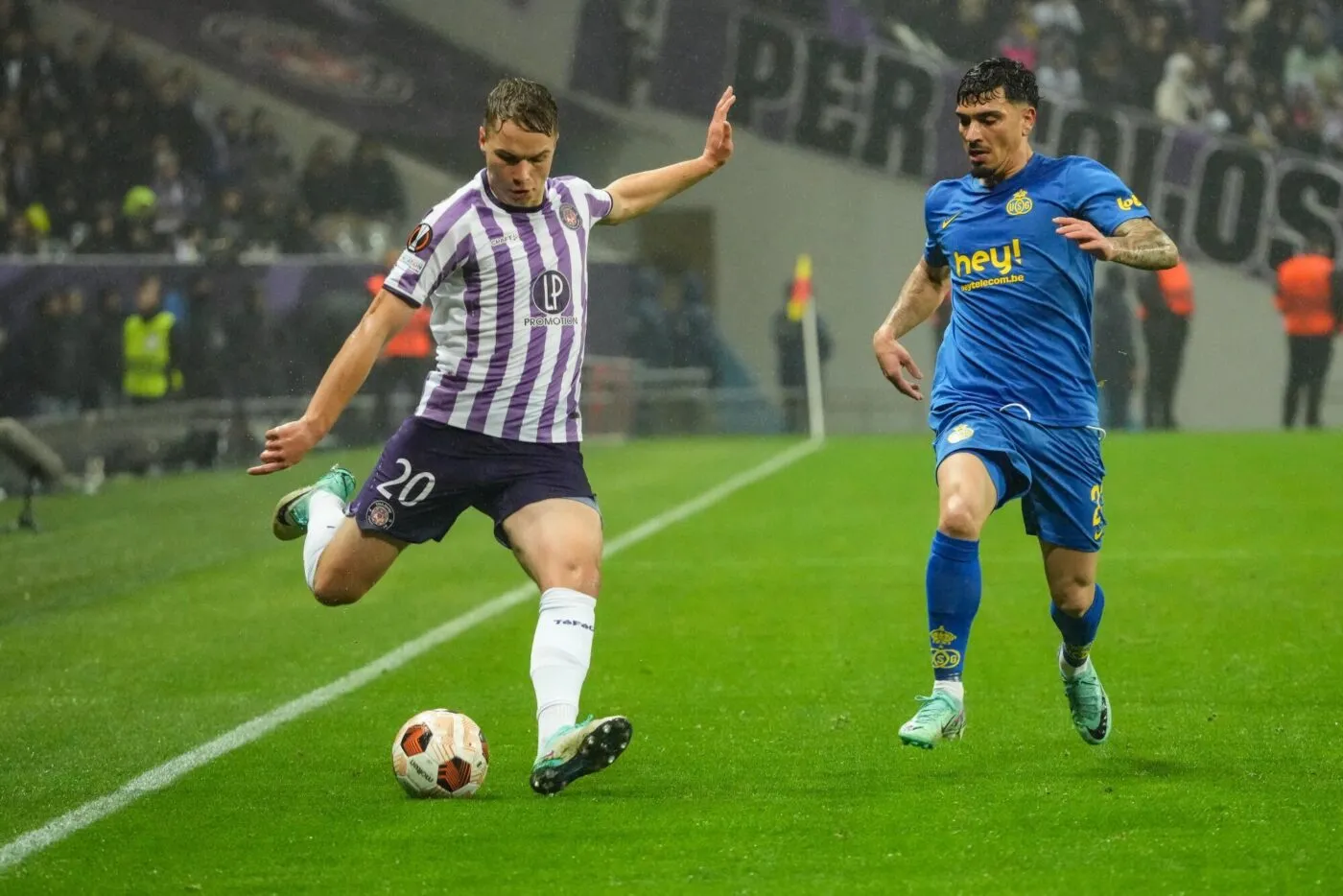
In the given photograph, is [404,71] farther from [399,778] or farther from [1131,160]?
[399,778]

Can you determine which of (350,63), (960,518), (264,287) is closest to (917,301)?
(960,518)

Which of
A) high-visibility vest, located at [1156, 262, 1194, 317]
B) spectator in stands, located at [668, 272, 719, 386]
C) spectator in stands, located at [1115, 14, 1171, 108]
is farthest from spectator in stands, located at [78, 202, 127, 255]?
spectator in stands, located at [1115, 14, 1171, 108]

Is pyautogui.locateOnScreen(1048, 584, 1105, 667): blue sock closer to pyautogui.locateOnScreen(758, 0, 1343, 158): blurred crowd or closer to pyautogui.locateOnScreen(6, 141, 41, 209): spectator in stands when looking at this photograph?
pyautogui.locateOnScreen(6, 141, 41, 209): spectator in stands

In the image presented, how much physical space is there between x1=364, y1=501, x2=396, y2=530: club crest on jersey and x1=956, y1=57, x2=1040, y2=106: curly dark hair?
2.14 meters

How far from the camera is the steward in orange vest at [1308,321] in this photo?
85.6 feet

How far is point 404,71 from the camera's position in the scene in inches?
1144

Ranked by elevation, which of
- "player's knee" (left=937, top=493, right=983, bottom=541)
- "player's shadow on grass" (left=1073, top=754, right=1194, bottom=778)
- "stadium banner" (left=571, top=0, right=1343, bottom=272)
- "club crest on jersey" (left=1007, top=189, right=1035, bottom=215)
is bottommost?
"player's shadow on grass" (left=1073, top=754, right=1194, bottom=778)

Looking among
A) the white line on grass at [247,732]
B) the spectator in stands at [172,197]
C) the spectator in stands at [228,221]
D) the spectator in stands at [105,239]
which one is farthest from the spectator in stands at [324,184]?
the white line on grass at [247,732]

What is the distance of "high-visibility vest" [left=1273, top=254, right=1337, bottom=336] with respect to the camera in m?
26.0

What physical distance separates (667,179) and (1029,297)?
1.21 meters

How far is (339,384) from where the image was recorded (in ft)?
18.7

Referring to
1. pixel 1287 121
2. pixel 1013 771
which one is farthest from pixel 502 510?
pixel 1287 121

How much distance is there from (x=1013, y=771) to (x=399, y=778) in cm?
175

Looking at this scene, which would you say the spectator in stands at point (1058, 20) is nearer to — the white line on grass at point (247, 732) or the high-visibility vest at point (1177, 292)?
the high-visibility vest at point (1177, 292)
